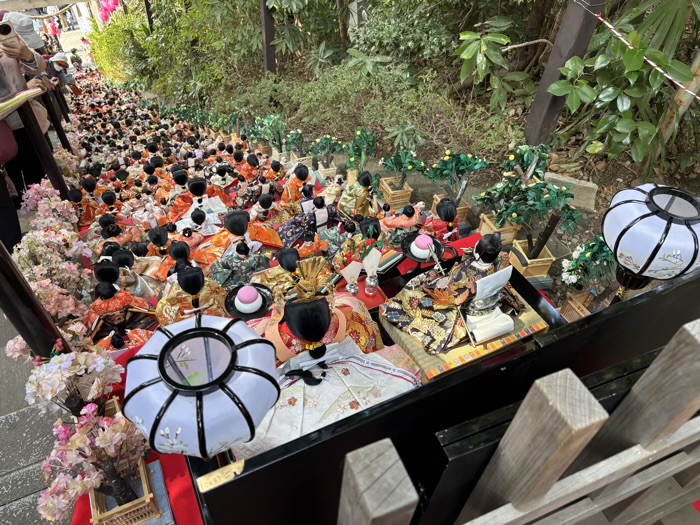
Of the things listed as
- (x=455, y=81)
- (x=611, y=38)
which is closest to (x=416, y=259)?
(x=611, y=38)

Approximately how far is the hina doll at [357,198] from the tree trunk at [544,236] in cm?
193

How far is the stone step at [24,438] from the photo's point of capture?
2883 mm

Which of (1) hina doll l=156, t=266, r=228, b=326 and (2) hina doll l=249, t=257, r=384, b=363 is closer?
(2) hina doll l=249, t=257, r=384, b=363

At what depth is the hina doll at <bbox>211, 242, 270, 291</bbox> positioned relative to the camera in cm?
446

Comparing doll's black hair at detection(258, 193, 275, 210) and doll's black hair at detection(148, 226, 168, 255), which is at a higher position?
doll's black hair at detection(258, 193, 275, 210)

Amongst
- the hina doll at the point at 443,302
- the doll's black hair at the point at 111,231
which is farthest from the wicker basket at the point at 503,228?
the doll's black hair at the point at 111,231

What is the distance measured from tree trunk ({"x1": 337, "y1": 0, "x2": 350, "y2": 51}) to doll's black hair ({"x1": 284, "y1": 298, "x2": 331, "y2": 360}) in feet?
25.7

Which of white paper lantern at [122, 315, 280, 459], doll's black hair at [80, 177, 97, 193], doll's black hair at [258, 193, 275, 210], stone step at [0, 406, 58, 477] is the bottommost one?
doll's black hair at [80, 177, 97, 193]

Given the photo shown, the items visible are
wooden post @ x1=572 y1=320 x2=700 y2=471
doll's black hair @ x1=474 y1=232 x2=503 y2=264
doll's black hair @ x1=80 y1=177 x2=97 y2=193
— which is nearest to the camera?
wooden post @ x1=572 y1=320 x2=700 y2=471

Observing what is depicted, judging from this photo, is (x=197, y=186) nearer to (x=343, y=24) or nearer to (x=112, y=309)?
(x=112, y=309)

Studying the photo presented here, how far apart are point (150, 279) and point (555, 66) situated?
16.1 ft

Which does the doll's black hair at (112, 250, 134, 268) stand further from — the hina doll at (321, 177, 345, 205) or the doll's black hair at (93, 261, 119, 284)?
the hina doll at (321, 177, 345, 205)

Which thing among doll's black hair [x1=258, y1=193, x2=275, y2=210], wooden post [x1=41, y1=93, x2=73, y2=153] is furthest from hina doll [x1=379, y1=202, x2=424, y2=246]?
wooden post [x1=41, y1=93, x2=73, y2=153]

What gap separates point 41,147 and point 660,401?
5.51 meters
